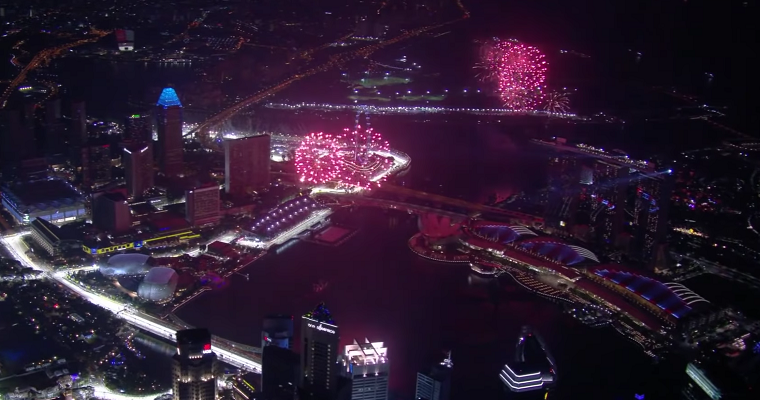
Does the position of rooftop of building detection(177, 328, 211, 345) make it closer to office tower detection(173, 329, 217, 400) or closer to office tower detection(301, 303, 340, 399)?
office tower detection(173, 329, 217, 400)

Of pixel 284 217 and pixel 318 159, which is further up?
pixel 318 159

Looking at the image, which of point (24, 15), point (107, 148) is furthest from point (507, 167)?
point (24, 15)

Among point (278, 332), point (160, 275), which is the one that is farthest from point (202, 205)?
point (278, 332)

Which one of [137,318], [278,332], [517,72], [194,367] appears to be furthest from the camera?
[517,72]

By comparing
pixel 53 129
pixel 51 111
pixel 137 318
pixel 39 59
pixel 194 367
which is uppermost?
pixel 39 59

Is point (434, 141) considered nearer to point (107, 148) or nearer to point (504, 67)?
point (504, 67)

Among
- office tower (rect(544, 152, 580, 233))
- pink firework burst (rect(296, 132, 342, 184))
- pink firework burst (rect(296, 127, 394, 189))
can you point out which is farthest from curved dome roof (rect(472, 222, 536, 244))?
pink firework burst (rect(296, 132, 342, 184))

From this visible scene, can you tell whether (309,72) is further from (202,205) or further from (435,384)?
(435,384)
